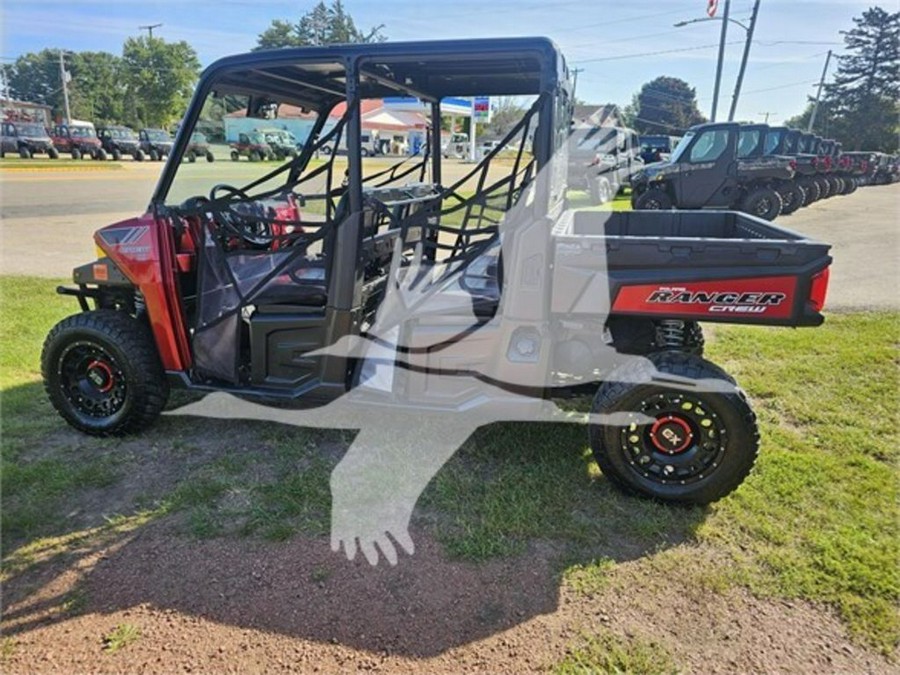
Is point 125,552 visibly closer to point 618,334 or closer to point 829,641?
point 618,334

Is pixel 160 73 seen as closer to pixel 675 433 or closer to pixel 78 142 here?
pixel 78 142

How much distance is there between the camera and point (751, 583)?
2500 millimetres

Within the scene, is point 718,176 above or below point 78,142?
below

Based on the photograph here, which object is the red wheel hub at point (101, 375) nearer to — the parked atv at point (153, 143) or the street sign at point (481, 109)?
the street sign at point (481, 109)

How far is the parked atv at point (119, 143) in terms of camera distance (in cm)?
3331

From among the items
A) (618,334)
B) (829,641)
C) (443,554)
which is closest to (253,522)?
(443,554)

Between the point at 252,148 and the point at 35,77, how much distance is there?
99.9 m

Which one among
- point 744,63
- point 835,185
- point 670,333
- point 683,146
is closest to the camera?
point 670,333

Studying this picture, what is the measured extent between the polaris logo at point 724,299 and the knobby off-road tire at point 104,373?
2735 mm

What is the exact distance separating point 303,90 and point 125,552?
2692 millimetres

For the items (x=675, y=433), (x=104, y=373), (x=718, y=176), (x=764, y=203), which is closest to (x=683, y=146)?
(x=718, y=176)

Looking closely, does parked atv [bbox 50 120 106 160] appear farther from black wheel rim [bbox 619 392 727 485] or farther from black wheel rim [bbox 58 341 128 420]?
black wheel rim [bbox 619 392 727 485]

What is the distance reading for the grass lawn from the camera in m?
2.55

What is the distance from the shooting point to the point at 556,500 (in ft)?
9.91
